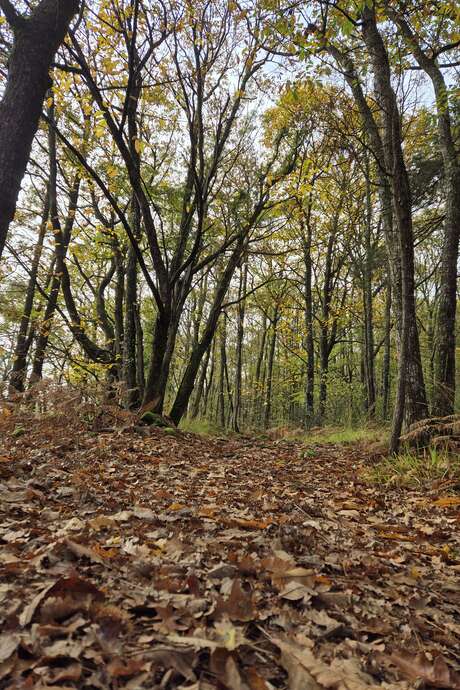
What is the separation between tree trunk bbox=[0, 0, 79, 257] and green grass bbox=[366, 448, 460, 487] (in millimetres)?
4633

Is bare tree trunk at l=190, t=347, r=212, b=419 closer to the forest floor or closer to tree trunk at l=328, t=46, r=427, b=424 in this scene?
tree trunk at l=328, t=46, r=427, b=424

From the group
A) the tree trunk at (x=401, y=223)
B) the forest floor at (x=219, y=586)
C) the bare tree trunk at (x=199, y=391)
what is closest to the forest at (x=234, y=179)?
the tree trunk at (x=401, y=223)

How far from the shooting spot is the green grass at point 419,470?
13.6 ft

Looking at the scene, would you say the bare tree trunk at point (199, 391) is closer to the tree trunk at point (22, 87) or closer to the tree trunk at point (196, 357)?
the tree trunk at point (196, 357)

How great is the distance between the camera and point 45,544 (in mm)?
2119

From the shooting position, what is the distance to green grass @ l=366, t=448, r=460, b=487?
13.6 ft

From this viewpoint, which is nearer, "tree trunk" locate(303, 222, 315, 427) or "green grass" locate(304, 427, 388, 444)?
"green grass" locate(304, 427, 388, 444)

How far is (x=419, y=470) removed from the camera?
14.4 ft

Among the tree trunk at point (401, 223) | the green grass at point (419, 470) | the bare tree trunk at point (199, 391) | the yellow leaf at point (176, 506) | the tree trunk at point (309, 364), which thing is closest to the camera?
the yellow leaf at point (176, 506)

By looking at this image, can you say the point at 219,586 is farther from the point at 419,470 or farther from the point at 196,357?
the point at 196,357

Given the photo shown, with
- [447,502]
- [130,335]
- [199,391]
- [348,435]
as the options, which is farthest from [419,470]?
[199,391]

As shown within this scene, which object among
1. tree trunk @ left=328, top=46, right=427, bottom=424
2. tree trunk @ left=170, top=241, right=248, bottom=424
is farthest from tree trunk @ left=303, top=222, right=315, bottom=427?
tree trunk @ left=328, top=46, right=427, bottom=424

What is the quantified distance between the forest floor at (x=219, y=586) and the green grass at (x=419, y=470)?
0.46 m

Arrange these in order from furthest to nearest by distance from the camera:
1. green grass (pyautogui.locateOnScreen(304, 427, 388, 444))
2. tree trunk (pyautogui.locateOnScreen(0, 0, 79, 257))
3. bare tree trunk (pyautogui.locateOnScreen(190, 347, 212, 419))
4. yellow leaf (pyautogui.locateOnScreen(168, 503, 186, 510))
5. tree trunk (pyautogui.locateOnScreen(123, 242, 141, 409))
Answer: bare tree trunk (pyautogui.locateOnScreen(190, 347, 212, 419)) < tree trunk (pyautogui.locateOnScreen(123, 242, 141, 409)) < green grass (pyautogui.locateOnScreen(304, 427, 388, 444)) < tree trunk (pyautogui.locateOnScreen(0, 0, 79, 257)) < yellow leaf (pyautogui.locateOnScreen(168, 503, 186, 510))
